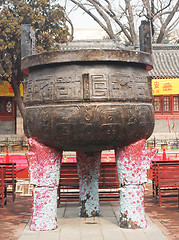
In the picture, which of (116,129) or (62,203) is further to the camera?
(62,203)

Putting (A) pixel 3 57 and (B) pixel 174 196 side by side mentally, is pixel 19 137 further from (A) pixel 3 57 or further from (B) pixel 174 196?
(B) pixel 174 196

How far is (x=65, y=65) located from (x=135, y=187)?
1.79 m

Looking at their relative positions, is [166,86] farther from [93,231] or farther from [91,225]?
[93,231]

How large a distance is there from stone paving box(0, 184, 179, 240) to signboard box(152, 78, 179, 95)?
13799 millimetres

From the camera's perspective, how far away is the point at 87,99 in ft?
14.9

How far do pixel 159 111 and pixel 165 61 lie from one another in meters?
3.14

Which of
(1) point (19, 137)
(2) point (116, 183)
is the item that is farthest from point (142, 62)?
(1) point (19, 137)

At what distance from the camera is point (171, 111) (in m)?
21.1

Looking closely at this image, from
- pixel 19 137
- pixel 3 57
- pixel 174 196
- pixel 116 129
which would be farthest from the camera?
pixel 19 137

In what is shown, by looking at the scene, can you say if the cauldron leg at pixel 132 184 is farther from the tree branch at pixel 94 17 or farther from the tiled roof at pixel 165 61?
the tree branch at pixel 94 17

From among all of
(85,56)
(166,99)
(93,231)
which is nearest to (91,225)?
(93,231)

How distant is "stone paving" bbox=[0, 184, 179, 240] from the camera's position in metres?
4.61

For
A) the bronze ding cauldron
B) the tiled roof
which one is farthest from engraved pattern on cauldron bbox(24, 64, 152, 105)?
the tiled roof

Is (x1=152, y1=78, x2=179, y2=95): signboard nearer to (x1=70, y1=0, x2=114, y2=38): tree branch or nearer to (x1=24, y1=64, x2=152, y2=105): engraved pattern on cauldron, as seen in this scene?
(x1=70, y1=0, x2=114, y2=38): tree branch
